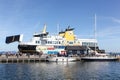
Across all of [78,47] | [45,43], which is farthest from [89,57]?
Result: [45,43]

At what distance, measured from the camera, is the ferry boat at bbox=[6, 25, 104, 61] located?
365 feet

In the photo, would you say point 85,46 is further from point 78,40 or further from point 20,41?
point 20,41

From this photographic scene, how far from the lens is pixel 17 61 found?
9788 cm

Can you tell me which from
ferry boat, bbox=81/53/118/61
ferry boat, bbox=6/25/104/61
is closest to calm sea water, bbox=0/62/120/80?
ferry boat, bbox=81/53/118/61

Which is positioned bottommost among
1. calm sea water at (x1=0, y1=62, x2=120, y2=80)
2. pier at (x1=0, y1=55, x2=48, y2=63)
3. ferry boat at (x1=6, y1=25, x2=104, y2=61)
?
calm sea water at (x1=0, y1=62, x2=120, y2=80)

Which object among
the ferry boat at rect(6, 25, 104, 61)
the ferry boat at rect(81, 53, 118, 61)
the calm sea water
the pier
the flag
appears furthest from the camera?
the ferry boat at rect(6, 25, 104, 61)

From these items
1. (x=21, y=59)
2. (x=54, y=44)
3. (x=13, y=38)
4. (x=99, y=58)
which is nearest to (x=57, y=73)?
(x=21, y=59)

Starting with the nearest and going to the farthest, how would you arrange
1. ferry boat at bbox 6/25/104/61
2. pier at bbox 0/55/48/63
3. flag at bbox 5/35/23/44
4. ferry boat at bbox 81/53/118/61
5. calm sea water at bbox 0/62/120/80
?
calm sea water at bbox 0/62/120/80
pier at bbox 0/55/48/63
ferry boat at bbox 81/53/118/61
flag at bbox 5/35/23/44
ferry boat at bbox 6/25/104/61

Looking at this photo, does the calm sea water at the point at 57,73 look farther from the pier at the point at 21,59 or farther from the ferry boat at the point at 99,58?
the ferry boat at the point at 99,58

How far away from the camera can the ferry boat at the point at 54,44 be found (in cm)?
11112

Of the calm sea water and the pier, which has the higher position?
the pier

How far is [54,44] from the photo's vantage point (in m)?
114

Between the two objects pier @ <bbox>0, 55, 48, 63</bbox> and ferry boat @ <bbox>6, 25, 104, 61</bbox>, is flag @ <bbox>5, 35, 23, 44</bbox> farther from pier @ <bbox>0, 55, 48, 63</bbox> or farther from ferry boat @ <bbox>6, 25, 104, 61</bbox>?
pier @ <bbox>0, 55, 48, 63</bbox>

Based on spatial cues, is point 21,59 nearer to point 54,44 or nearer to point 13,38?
point 13,38
